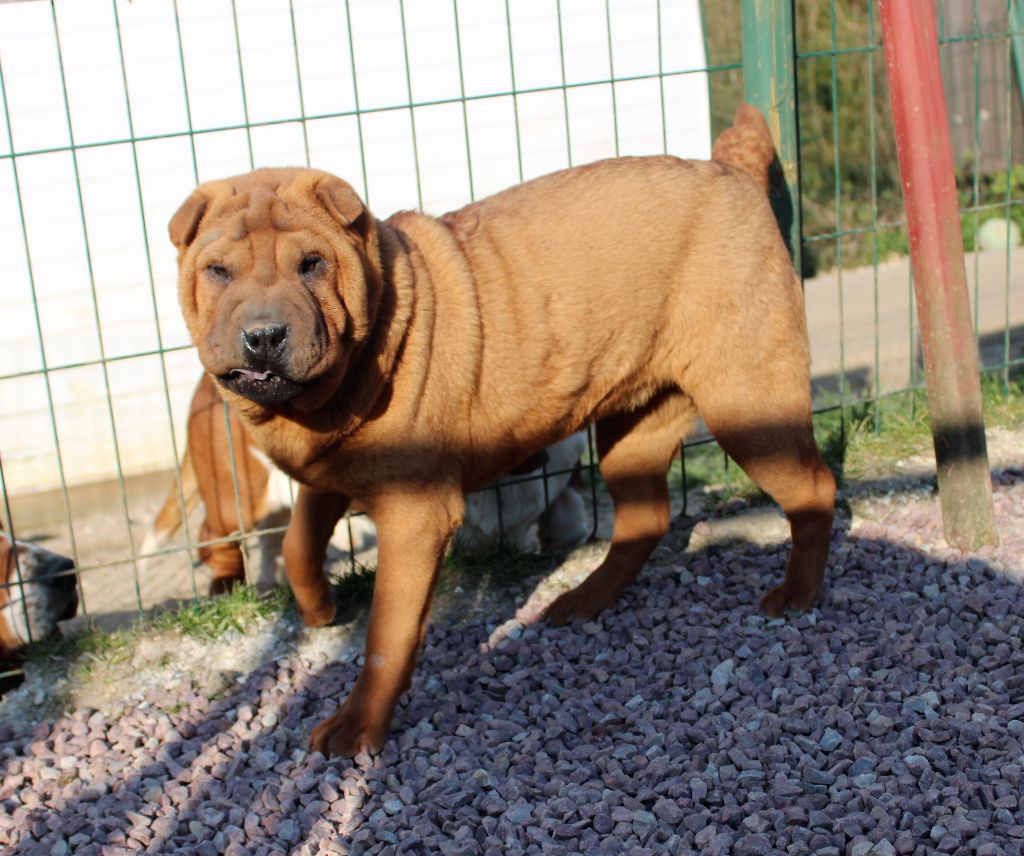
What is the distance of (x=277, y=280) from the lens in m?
3.23

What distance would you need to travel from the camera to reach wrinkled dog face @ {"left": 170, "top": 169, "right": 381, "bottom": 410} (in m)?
3.13

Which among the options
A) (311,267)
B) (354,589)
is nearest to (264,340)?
(311,267)

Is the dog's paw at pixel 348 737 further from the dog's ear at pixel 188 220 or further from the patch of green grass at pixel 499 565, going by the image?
the dog's ear at pixel 188 220

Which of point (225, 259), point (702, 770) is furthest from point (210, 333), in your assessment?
point (702, 770)

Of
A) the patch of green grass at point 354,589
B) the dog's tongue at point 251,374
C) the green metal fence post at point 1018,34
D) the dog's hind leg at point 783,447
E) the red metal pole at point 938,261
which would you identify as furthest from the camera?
the green metal fence post at point 1018,34

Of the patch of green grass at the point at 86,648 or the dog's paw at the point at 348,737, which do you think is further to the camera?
the patch of green grass at the point at 86,648

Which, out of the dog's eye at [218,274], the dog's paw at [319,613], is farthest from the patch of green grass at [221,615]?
the dog's eye at [218,274]

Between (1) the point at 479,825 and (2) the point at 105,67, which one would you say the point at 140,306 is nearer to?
(2) the point at 105,67

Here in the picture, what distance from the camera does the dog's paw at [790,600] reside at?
4.12 m

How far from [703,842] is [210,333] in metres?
1.76

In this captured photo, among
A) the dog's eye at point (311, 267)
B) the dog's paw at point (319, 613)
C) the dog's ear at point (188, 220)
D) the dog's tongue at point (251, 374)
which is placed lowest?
the dog's paw at point (319, 613)

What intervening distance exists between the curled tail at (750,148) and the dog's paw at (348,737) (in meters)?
2.24

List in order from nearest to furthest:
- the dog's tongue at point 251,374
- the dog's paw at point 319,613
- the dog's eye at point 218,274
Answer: the dog's tongue at point 251,374 < the dog's eye at point 218,274 < the dog's paw at point 319,613

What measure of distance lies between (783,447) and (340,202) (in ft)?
5.42
